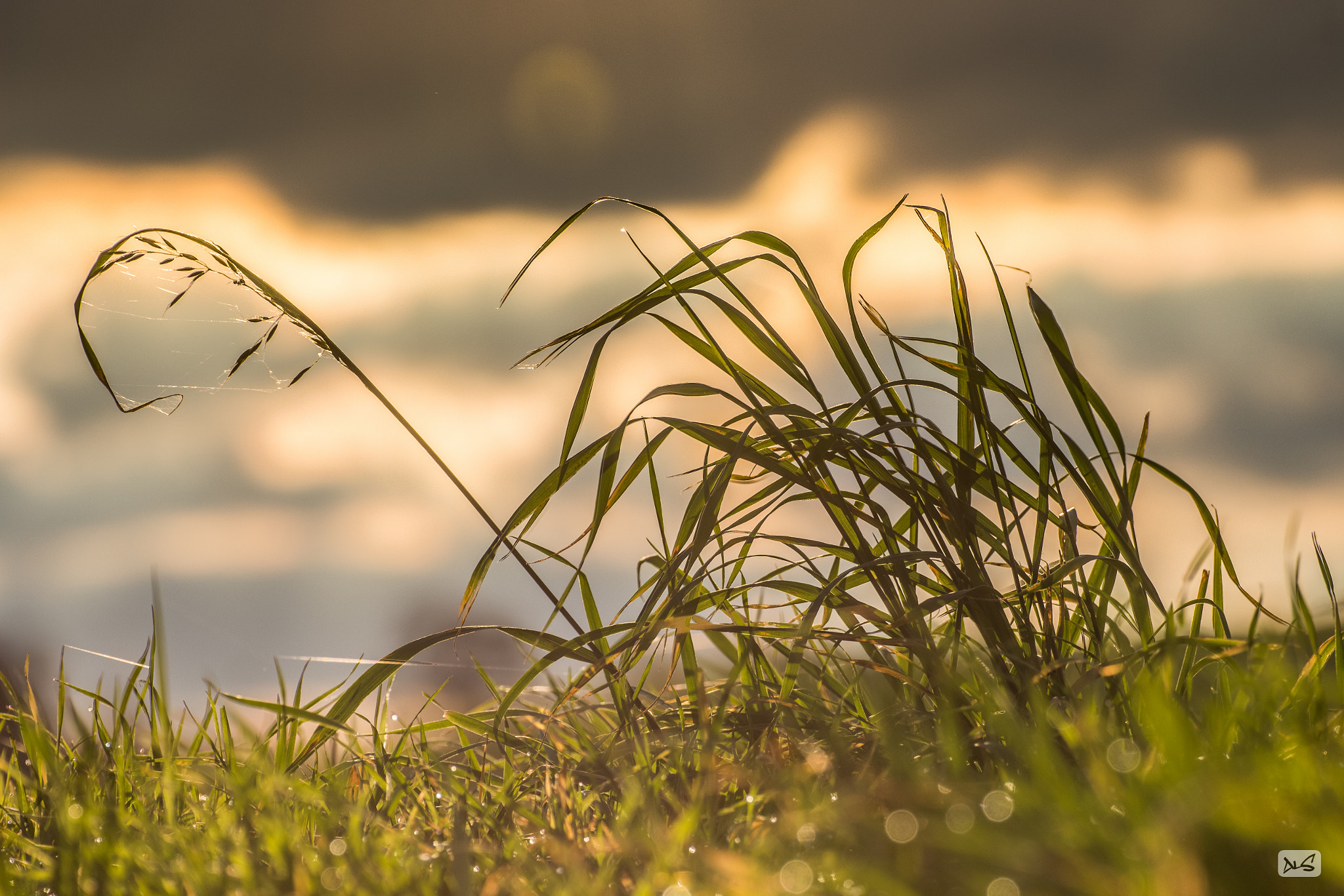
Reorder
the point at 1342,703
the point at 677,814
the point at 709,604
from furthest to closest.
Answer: the point at 709,604, the point at 677,814, the point at 1342,703

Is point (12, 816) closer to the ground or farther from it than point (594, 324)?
closer to the ground

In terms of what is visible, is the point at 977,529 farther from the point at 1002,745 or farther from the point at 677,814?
the point at 677,814

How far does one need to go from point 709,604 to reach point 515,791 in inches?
16.0

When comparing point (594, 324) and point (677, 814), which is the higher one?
point (594, 324)

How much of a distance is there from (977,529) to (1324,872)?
31.5 inches

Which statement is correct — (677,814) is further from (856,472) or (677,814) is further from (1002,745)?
(856,472)

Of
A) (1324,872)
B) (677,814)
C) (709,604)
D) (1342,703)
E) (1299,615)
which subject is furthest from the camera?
(709,604)

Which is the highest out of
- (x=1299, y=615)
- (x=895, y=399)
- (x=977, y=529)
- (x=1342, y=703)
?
(x=895, y=399)

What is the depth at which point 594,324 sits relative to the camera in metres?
1.49

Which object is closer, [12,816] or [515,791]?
[515,791]

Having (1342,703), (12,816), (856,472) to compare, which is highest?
(856,472)

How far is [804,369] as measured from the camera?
152 cm

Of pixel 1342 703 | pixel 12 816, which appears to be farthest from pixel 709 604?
pixel 12 816

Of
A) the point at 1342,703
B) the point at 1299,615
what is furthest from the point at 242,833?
the point at 1299,615
